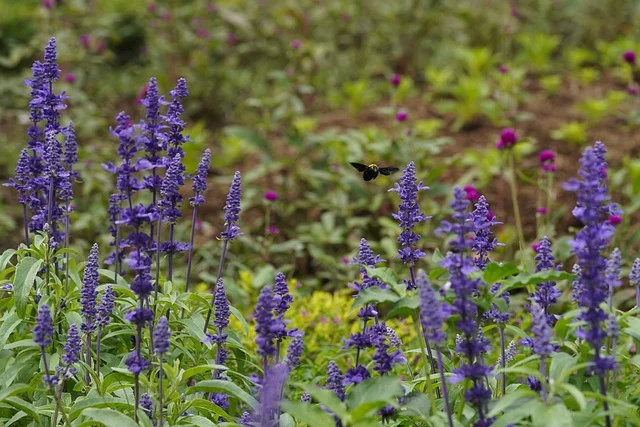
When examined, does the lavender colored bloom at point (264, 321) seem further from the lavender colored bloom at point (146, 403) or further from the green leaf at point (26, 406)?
the green leaf at point (26, 406)

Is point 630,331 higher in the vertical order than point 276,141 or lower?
lower

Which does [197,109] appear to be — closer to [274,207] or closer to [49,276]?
[274,207]

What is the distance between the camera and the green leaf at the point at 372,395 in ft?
7.46

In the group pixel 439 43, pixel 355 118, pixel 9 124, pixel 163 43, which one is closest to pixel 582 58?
pixel 439 43

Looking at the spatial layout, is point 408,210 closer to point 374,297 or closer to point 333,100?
point 374,297

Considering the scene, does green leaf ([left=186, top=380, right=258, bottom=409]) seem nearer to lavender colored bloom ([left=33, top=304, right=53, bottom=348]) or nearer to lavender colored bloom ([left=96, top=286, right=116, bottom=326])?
lavender colored bloom ([left=96, top=286, right=116, bottom=326])

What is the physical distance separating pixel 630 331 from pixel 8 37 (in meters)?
9.12

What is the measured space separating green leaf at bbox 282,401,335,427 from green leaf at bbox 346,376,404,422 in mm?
74

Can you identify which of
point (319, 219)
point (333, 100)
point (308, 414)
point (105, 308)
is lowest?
point (308, 414)

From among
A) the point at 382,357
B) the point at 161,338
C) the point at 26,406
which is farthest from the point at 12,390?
the point at 382,357

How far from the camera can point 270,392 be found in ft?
8.16

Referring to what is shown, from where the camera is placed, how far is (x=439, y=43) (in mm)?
10016

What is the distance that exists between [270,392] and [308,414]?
209 millimetres

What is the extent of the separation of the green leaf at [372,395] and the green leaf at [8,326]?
1.26m
